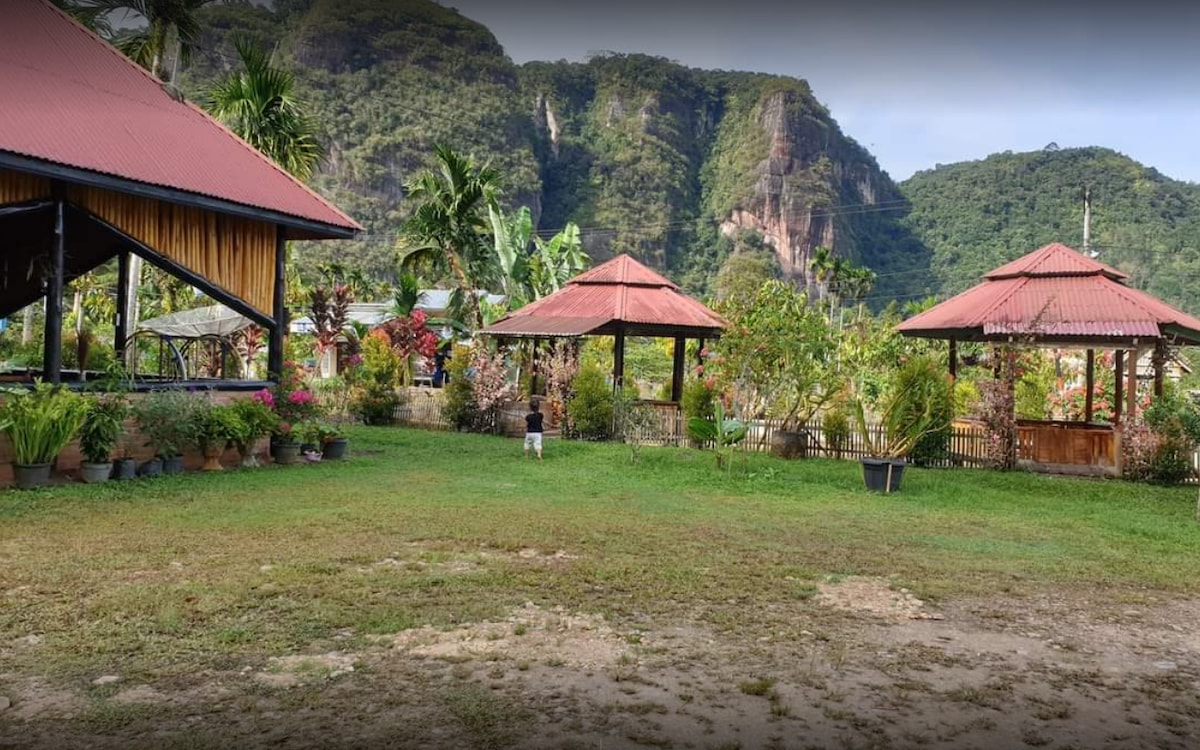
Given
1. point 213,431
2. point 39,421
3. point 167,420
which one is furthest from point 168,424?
point 39,421

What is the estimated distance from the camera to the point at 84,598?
596 centimetres

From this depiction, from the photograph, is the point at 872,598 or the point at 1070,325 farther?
the point at 1070,325

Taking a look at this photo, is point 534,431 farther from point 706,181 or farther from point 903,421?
point 706,181

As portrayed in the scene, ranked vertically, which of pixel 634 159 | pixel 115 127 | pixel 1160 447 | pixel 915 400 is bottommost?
pixel 1160 447

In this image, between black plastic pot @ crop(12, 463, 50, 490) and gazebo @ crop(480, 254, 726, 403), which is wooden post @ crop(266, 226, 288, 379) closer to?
black plastic pot @ crop(12, 463, 50, 490)

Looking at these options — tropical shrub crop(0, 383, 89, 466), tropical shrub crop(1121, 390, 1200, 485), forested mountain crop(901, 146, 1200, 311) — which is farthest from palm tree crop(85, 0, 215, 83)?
forested mountain crop(901, 146, 1200, 311)

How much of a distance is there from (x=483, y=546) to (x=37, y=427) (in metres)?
5.77

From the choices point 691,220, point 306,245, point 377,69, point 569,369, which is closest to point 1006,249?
point 691,220

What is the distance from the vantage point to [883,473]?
1312 cm

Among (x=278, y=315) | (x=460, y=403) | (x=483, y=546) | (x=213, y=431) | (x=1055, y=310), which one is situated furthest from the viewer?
(x=460, y=403)

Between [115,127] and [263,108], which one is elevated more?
[263,108]

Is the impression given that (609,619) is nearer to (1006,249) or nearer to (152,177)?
(152,177)

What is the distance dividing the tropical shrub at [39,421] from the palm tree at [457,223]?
53.6ft

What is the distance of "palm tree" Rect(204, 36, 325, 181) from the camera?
21750mm
